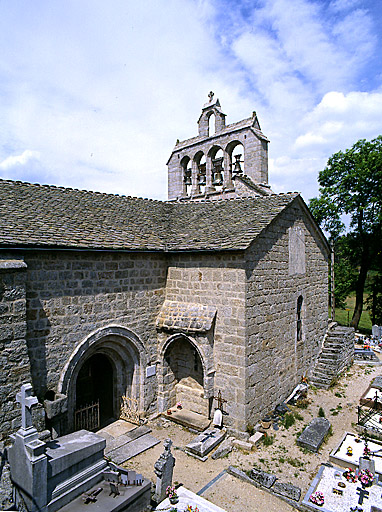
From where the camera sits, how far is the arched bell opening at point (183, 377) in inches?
397

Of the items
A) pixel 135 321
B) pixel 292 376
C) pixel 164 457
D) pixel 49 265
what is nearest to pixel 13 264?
pixel 49 265

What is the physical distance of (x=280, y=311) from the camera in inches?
424

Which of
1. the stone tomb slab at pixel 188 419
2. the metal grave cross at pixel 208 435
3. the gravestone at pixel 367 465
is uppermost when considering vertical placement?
the gravestone at pixel 367 465

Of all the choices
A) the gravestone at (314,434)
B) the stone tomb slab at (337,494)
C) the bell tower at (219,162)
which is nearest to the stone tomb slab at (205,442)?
the gravestone at (314,434)

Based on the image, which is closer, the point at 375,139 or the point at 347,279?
the point at 375,139

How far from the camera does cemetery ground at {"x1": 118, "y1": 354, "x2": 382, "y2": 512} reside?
21.6 ft

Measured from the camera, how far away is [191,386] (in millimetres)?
10312

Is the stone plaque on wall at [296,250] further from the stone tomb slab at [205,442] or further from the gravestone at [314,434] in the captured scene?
the stone tomb slab at [205,442]

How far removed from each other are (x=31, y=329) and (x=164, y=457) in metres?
3.80

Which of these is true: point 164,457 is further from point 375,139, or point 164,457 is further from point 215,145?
point 375,139

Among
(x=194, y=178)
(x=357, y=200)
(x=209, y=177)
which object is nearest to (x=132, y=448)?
(x=209, y=177)

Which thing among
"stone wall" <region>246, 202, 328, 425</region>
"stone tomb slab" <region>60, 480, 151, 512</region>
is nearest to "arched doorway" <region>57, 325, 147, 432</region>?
"stone tomb slab" <region>60, 480, 151, 512</region>

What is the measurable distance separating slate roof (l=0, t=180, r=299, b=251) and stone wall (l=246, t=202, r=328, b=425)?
32.0 inches

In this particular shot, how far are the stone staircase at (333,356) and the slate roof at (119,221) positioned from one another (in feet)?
23.4
